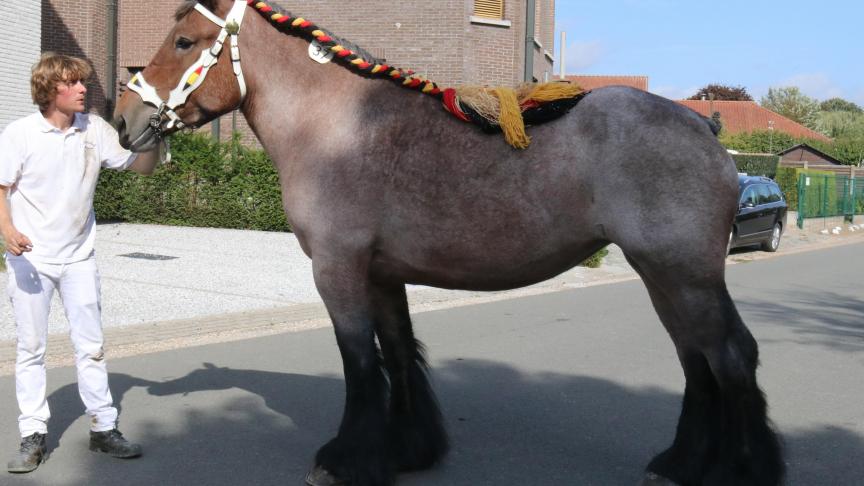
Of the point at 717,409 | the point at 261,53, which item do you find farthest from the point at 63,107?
the point at 717,409

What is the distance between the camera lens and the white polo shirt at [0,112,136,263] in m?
4.84

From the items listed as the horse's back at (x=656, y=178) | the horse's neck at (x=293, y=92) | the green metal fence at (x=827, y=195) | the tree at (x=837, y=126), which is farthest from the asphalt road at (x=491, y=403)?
the tree at (x=837, y=126)

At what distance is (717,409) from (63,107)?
139 inches

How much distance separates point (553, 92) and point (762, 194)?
18697 mm

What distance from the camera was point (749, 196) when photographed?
21125 mm

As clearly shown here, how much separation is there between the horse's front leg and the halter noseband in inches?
41.6

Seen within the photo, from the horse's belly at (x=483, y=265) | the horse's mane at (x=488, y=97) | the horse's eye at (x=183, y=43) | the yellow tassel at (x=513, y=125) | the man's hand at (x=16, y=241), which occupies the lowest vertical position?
the horse's belly at (x=483, y=265)

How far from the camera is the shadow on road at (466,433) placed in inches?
192

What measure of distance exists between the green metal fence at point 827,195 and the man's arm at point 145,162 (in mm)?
28482

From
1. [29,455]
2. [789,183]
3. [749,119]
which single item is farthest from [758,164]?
[29,455]

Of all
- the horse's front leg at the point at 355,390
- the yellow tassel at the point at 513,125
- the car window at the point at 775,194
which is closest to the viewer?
the yellow tassel at the point at 513,125

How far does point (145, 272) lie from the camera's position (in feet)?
43.3

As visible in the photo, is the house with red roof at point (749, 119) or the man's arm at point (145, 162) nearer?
the man's arm at point (145, 162)

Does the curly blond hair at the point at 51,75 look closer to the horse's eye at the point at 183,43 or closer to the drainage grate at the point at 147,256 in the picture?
the horse's eye at the point at 183,43
